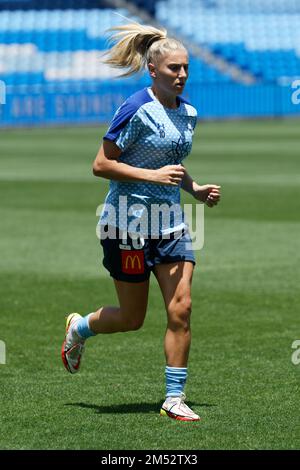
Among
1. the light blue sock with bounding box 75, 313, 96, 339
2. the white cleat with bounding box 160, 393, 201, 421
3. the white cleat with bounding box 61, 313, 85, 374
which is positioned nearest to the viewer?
the white cleat with bounding box 160, 393, 201, 421

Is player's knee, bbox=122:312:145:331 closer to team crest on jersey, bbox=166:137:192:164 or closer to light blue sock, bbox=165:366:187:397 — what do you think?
light blue sock, bbox=165:366:187:397

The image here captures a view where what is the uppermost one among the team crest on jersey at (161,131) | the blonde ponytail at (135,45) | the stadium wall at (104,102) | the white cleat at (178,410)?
the blonde ponytail at (135,45)

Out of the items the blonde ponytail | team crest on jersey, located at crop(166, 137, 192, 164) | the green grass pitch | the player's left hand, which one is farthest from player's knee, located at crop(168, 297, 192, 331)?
the blonde ponytail

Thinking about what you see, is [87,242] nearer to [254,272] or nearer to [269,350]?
[254,272]

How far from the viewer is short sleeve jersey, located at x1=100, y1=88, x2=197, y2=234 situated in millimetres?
6660

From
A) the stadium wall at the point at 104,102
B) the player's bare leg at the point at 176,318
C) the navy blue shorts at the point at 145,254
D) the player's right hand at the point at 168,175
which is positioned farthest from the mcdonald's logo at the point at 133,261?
the stadium wall at the point at 104,102

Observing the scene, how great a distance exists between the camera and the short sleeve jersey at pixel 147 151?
666cm

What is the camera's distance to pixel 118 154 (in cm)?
671

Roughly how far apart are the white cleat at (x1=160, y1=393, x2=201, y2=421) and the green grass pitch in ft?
0.22

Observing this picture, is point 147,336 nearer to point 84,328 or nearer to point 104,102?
point 84,328

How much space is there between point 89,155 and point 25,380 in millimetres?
21717

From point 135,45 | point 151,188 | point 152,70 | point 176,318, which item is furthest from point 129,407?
point 135,45

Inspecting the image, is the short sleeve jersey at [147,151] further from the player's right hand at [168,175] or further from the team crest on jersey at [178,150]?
the player's right hand at [168,175]

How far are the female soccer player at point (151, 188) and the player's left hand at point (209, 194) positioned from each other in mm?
20
